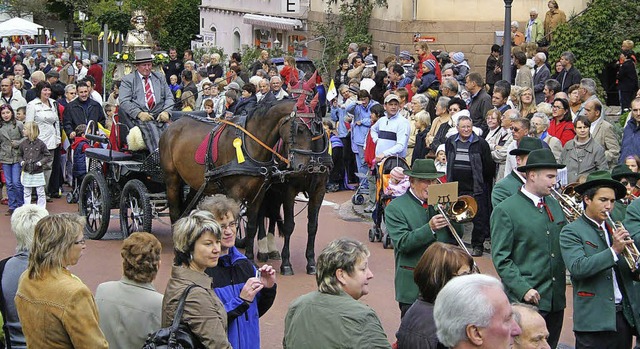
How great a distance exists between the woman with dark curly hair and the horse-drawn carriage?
5.63 metres

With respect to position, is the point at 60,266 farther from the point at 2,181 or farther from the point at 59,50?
the point at 59,50

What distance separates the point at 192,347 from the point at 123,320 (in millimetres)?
836

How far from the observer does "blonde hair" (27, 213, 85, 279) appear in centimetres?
643

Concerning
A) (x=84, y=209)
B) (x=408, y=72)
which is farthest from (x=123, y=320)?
(x=408, y=72)

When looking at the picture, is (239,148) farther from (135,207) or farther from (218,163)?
(135,207)

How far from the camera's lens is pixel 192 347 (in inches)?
242

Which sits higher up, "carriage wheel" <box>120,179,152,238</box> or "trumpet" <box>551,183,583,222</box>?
"trumpet" <box>551,183,583,222</box>

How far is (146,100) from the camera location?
15133mm

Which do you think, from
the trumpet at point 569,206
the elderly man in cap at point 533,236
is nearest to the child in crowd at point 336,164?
the trumpet at point 569,206

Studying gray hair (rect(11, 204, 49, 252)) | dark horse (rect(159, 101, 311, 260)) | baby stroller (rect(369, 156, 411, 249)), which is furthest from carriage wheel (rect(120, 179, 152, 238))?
gray hair (rect(11, 204, 49, 252))

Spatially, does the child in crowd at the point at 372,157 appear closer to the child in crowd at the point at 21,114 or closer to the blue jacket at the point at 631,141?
the blue jacket at the point at 631,141

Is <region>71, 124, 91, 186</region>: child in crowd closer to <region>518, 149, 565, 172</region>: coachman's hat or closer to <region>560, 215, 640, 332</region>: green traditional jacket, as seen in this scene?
<region>518, 149, 565, 172</region>: coachman's hat

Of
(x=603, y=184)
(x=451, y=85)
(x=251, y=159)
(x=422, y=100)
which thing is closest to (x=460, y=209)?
(x=603, y=184)

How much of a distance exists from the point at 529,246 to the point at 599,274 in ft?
1.77
